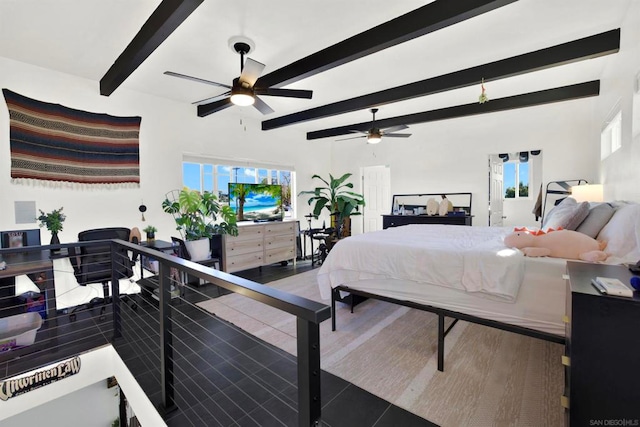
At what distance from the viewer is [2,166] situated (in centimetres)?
292

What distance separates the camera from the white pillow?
1699mm

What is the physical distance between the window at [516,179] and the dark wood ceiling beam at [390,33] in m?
3.68

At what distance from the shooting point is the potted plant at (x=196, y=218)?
394 cm

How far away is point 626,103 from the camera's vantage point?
2.40m

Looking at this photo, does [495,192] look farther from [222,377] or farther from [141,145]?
[141,145]

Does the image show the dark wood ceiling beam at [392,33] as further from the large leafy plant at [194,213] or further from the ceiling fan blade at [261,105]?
the large leafy plant at [194,213]

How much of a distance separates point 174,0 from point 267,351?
8.75 feet

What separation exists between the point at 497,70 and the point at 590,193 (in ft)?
5.96

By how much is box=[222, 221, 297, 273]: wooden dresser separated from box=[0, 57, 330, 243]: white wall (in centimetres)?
94

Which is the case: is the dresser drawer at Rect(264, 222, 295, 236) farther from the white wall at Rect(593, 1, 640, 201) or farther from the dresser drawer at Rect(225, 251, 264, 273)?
the white wall at Rect(593, 1, 640, 201)

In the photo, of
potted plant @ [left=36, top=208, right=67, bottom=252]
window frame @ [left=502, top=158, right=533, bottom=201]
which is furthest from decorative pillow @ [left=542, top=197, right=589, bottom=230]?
potted plant @ [left=36, top=208, right=67, bottom=252]

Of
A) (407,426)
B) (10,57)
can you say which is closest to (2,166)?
(10,57)

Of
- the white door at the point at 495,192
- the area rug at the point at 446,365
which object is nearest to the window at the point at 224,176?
the area rug at the point at 446,365

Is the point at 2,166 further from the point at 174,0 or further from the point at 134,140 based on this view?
the point at 174,0
